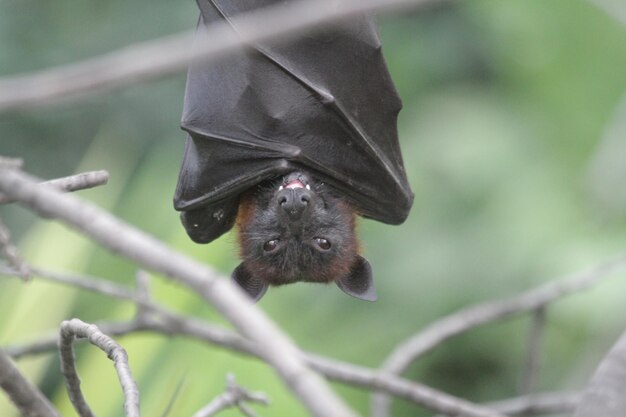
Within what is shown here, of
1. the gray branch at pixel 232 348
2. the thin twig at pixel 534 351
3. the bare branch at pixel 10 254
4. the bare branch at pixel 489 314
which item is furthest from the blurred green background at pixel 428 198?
the bare branch at pixel 10 254

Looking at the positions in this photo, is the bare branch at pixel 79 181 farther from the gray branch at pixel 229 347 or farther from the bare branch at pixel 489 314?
the bare branch at pixel 489 314

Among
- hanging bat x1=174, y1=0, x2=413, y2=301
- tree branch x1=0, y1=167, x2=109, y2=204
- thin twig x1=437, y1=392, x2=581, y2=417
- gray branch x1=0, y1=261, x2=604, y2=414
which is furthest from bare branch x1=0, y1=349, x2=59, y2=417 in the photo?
thin twig x1=437, y1=392, x2=581, y2=417

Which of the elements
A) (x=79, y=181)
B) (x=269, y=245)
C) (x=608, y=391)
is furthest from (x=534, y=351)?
(x=79, y=181)

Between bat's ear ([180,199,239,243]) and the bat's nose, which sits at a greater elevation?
the bat's nose

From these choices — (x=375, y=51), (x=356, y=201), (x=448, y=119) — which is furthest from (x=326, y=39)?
→ (x=448, y=119)

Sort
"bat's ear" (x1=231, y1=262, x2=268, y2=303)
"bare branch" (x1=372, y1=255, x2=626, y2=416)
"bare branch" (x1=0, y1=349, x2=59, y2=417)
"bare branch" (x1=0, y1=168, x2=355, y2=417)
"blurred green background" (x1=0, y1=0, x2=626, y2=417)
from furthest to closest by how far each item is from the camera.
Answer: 1. "blurred green background" (x1=0, y1=0, x2=626, y2=417)
2. "bare branch" (x1=372, y1=255, x2=626, y2=416)
3. "bat's ear" (x1=231, y1=262, x2=268, y2=303)
4. "bare branch" (x1=0, y1=349, x2=59, y2=417)
5. "bare branch" (x1=0, y1=168, x2=355, y2=417)

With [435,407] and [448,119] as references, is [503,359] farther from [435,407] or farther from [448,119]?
[435,407]

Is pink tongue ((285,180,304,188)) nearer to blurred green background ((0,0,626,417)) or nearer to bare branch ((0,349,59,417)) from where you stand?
blurred green background ((0,0,626,417))
